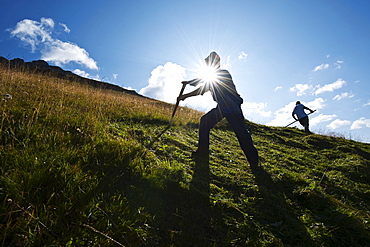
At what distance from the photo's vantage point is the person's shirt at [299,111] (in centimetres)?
1215

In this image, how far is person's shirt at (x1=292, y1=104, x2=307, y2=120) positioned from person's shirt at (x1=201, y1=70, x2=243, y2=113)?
979 cm

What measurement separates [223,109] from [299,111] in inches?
408

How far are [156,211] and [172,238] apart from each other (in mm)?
375

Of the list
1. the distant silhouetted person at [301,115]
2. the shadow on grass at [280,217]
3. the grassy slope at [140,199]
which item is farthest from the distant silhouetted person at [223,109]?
the distant silhouetted person at [301,115]

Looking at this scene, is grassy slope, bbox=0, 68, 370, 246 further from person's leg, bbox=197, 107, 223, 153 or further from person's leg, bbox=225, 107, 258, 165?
person's leg, bbox=197, 107, 223, 153

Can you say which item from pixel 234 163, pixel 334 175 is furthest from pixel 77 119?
pixel 334 175

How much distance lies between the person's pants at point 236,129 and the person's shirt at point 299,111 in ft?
32.5

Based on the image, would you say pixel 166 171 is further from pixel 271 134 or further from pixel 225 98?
pixel 271 134

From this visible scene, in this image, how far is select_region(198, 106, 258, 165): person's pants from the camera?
418 cm

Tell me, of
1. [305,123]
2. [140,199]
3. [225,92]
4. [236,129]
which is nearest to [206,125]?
[236,129]

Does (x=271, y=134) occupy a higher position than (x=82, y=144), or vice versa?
(x=271, y=134)

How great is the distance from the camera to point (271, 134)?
33.4ft

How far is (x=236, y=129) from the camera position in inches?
166

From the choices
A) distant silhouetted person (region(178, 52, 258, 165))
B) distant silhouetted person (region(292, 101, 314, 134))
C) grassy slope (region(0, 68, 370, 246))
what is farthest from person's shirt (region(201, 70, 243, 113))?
distant silhouetted person (region(292, 101, 314, 134))
